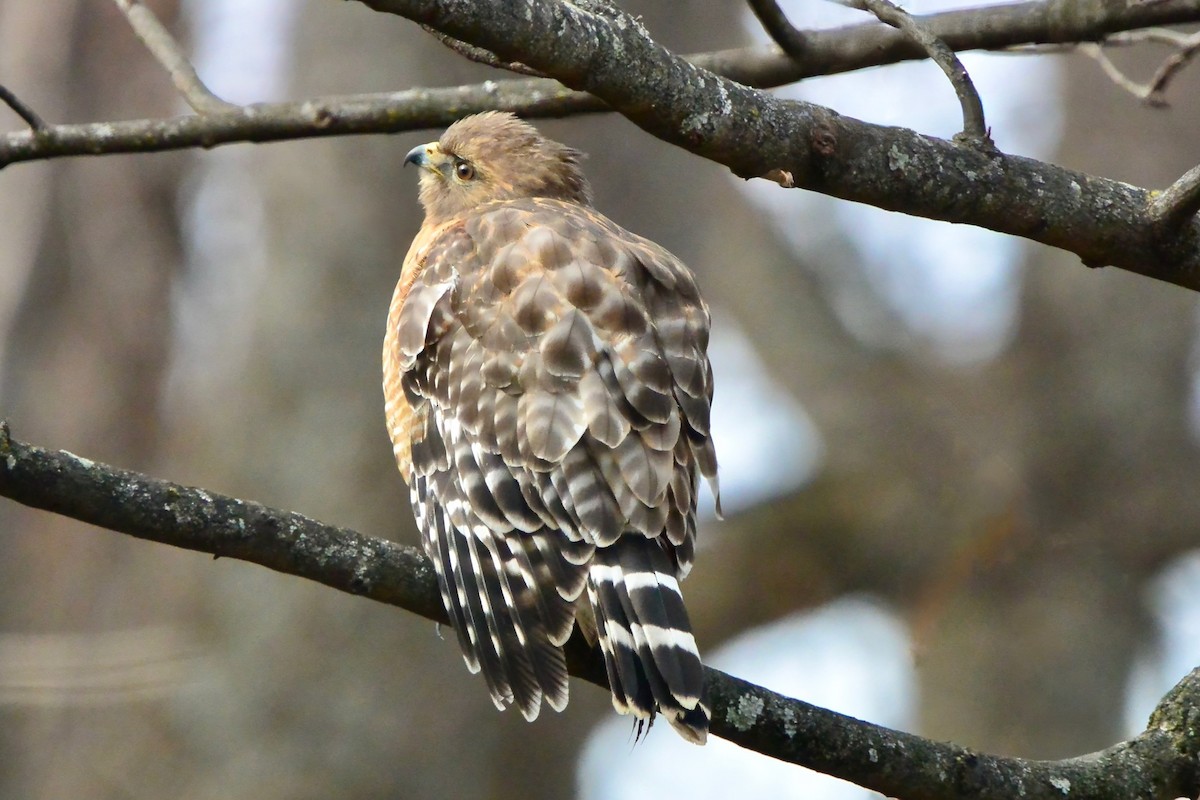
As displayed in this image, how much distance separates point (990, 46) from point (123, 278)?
6.32 meters

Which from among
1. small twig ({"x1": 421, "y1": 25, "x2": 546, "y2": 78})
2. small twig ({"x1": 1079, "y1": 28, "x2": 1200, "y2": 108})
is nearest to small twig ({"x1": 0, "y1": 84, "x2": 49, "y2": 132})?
small twig ({"x1": 421, "y1": 25, "x2": 546, "y2": 78})

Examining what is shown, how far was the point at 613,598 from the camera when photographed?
332cm

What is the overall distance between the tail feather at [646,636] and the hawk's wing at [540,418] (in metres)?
0.05

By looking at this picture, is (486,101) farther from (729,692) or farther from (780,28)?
(729,692)

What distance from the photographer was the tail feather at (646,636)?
300 centimetres

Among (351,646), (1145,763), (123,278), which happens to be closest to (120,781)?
(351,646)

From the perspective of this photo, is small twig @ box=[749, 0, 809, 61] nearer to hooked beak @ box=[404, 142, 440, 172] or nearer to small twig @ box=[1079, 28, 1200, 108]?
small twig @ box=[1079, 28, 1200, 108]

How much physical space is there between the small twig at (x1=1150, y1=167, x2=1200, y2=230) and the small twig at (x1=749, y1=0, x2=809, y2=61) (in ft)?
3.13

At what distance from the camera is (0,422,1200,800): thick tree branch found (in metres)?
2.61

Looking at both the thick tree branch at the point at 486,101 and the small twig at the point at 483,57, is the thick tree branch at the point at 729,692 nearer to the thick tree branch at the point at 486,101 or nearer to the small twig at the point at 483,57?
the small twig at the point at 483,57

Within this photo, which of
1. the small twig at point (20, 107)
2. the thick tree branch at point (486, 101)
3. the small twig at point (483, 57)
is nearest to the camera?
the small twig at point (483, 57)

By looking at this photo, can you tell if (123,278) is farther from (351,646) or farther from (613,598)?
(613,598)

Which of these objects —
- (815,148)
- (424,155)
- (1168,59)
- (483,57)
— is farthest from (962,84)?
(424,155)

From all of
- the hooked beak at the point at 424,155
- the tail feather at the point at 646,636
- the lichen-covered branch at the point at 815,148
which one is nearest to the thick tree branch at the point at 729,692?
the tail feather at the point at 646,636
